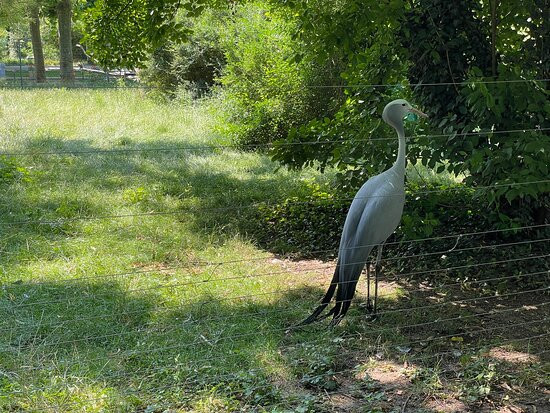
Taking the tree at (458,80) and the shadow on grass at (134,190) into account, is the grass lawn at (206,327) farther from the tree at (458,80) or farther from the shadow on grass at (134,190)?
the tree at (458,80)

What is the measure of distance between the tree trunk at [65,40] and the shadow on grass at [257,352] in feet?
67.6

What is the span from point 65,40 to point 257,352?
22.3m

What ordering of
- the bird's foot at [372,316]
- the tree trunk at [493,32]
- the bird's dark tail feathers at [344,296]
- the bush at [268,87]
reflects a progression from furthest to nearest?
the bush at [268,87] < the tree trunk at [493,32] < the bird's foot at [372,316] < the bird's dark tail feathers at [344,296]

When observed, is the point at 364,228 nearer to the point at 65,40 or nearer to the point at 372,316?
the point at 372,316

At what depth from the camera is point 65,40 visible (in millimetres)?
24391

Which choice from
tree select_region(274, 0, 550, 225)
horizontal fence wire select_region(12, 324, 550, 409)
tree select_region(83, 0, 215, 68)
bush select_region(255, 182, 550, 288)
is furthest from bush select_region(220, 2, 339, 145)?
horizontal fence wire select_region(12, 324, 550, 409)

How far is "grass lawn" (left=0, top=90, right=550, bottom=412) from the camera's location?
382cm

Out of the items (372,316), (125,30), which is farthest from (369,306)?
(125,30)

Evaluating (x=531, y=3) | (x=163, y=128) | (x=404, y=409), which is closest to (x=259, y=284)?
(x=404, y=409)

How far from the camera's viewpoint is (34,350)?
4246 mm

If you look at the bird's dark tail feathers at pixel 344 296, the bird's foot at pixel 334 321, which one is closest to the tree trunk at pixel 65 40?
the bird's foot at pixel 334 321

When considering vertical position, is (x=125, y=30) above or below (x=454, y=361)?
above

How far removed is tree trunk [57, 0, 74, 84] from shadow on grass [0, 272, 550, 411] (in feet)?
67.6

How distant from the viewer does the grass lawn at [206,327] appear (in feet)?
12.5
